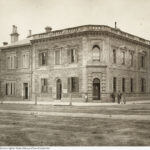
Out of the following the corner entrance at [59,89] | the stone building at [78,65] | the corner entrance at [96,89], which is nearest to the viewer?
the stone building at [78,65]

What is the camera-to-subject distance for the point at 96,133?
9.70 meters

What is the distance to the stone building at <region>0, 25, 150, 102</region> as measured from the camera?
30.0 meters

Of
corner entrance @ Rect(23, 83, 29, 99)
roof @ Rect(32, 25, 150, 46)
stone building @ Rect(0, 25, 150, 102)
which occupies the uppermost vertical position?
roof @ Rect(32, 25, 150, 46)

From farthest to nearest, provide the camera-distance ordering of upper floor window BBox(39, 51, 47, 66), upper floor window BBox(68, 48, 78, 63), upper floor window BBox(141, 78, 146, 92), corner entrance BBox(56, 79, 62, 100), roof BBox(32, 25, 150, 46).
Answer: upper floor window BBox(141, 78, 146, 92)
upper floor window BBox(39, 51, 47, 66)
corner entrance BBox(56, 79, 62, 100)
upper floor window BBox(68, 48, 78, 63)
roof BBox(32, 25, 150, 46)

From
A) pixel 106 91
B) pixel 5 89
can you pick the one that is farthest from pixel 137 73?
pixel 5 89

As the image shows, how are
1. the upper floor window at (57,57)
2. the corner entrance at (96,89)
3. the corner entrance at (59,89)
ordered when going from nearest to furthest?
the corner entrance at (96,89) → the upper floor window at (57,57) → the corner entrance at (59,89)

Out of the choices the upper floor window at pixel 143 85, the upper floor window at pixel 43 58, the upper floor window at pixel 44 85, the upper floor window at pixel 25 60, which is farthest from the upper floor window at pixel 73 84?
the upper floor window at pixel 143 85

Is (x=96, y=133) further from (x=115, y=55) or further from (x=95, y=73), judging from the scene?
(x=115, y=55)

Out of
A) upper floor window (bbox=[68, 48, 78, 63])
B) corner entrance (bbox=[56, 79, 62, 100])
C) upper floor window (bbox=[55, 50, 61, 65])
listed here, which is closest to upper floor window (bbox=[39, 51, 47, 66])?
upper floor window (bbox=[55, 50, 61, 65])

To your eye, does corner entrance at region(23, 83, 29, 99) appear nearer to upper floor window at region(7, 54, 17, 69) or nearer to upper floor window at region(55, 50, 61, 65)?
upper floor window at region(7, 54, 17, 69)

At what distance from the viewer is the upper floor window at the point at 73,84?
30.6m

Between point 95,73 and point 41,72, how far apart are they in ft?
22.0

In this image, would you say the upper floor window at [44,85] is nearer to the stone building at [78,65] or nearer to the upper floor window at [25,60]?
the stone building at [78,65]

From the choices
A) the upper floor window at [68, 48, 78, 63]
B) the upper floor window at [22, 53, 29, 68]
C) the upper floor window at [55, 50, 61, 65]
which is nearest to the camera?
the upper floor window at [68, 48, 78, 63]
